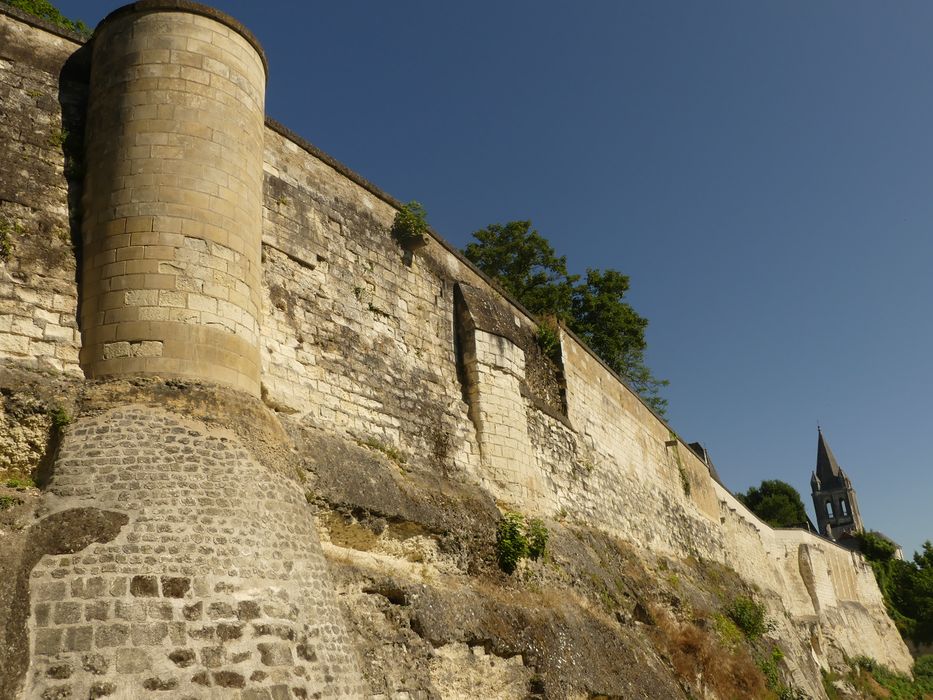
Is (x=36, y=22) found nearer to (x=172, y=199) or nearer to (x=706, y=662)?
(x=172, y=199)

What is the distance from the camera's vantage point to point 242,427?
22.8 ft

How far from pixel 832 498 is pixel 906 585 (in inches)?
1928

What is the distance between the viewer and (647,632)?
12.7m

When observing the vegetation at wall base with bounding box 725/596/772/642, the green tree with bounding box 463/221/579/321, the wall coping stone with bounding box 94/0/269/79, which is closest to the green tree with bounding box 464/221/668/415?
the green tree with bounding box 463/221/579/321

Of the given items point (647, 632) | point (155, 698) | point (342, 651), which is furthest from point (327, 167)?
point (647, 632)

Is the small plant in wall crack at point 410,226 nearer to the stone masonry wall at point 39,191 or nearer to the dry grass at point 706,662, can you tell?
the stone masonry wall at point 39,191

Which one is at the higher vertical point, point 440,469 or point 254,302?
point 254,302

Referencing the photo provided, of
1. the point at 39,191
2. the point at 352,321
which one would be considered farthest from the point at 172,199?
the point at 352,321

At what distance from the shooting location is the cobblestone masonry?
5289mm

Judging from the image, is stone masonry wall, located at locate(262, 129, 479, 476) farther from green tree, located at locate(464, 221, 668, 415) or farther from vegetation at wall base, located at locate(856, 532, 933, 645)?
vegetation at wall base, located at locate(856, 532, 933, 645)

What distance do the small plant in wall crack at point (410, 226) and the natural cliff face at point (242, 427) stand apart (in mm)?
137

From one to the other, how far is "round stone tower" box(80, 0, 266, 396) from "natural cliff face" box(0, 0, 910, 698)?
23 mm

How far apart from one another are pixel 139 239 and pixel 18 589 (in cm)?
298

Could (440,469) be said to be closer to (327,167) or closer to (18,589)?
(327,167)
